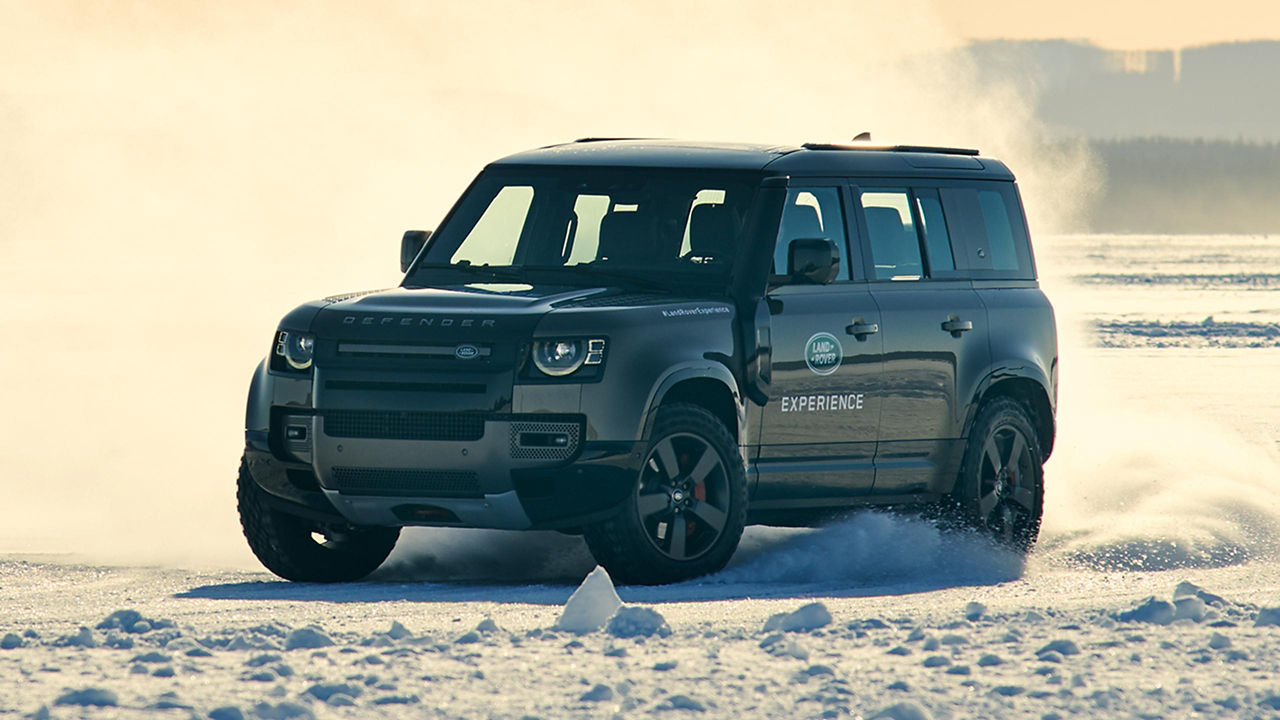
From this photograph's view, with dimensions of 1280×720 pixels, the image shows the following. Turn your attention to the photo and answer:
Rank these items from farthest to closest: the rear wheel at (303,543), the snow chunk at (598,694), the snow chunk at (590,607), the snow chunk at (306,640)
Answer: the rear wheel at (303,543)
the snow chunk at (590,607)
the snow chunk at (306,640)
the snow chunk at (598,694)

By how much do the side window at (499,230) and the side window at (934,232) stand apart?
190 cm

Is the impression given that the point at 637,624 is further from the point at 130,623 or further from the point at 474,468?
the point at 130,623

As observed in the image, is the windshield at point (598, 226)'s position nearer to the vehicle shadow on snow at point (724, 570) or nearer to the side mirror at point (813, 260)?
the side mirror at point (813, 260)

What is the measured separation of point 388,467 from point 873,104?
63.3 ft

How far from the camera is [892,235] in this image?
10.8m

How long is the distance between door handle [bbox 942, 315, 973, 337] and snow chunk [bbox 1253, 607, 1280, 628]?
3.03 m

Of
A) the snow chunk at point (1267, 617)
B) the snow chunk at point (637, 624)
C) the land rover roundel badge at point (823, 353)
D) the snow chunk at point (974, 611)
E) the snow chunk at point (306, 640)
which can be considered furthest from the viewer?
the land rover roundel badge at point (823, 353)

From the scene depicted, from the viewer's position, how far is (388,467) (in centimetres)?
909

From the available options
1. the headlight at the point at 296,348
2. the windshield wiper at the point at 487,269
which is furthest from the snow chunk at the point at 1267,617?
the headlight at the point at 296,348

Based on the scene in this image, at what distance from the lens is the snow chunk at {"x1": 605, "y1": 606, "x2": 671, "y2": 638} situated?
25.0 ft

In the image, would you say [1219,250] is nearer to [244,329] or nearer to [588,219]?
[244,329]

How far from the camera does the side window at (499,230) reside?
10562mm

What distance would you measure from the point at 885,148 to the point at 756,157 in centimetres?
107

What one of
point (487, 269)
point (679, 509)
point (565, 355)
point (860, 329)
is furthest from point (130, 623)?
point (860, 329)
